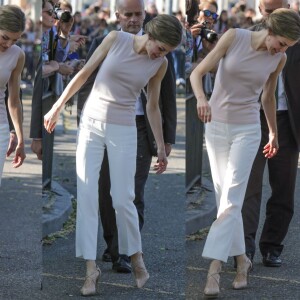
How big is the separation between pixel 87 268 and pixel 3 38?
4.46 ft

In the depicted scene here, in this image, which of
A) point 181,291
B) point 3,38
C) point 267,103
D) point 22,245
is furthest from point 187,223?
point 22,245

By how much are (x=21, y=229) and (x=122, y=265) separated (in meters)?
2.88

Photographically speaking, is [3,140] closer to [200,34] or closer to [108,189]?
[108,189]

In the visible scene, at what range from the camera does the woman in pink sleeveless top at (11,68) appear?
7207mm

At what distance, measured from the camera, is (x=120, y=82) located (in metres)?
6.78

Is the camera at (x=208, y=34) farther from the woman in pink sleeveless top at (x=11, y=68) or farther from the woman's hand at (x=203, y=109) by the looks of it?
the woman in pink sleeveless top at (x=11, y=68)

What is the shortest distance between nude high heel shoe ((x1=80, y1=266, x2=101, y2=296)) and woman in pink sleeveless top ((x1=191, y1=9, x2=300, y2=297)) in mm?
587

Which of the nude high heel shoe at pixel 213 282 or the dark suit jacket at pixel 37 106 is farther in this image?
the dark suit jacket at pixel 37 106

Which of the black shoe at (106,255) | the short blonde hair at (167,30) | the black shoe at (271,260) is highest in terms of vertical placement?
the short blonde hair at (167,30)

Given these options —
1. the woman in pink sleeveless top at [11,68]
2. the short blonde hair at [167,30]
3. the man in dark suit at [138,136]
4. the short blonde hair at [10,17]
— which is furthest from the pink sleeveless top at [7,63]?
the short blonde hair at [167,30]

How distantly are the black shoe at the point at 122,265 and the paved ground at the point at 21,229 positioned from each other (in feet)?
2.06

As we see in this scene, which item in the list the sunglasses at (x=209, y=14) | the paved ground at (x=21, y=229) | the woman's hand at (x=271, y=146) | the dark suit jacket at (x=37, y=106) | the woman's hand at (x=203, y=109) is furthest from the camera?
the paved ground at (x=21, y=229)

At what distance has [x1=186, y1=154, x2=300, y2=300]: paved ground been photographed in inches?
268

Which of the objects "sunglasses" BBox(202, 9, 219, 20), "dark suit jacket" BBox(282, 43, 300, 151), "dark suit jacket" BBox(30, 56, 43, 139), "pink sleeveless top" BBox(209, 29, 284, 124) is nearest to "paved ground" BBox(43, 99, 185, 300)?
"dark suit jacket" BBox(30, 56, 43, 139)
